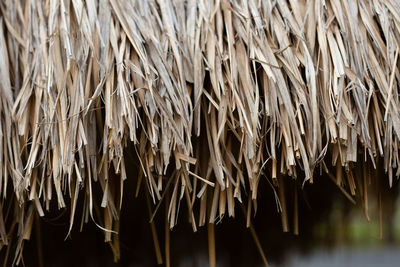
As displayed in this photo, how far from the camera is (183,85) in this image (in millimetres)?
1042

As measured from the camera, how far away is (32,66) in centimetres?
105

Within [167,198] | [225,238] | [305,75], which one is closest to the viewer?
[305,75]

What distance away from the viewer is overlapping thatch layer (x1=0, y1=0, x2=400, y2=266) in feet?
3.37

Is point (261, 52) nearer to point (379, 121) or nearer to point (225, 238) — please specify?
point (379, 121)

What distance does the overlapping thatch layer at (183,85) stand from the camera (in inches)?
40.4

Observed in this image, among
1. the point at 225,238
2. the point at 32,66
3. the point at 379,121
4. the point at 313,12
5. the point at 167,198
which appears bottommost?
the point at 225,238

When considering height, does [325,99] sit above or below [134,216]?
above

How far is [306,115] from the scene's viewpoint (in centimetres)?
109

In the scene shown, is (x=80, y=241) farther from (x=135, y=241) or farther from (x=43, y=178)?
(x=43, y=178)

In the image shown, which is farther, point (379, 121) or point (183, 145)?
point (379, 121)

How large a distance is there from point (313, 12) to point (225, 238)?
613mm

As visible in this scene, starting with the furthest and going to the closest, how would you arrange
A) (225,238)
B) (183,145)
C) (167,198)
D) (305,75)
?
1. (225,238)
2. (167,198)
3. (305,75)
4. (183,145)

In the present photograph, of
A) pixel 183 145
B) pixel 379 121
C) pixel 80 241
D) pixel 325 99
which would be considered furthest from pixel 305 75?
pixel 80 241

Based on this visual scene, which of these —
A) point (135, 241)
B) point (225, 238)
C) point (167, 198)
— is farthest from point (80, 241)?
point (225, 238)
